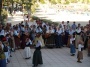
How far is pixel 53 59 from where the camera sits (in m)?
15.5

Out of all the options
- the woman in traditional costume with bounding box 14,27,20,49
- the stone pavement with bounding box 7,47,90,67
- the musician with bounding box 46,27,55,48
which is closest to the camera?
the stone pavement with bounding box 7,47,90,67

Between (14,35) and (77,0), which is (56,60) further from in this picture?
(77,0)

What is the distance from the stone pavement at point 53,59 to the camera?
14.3 metres

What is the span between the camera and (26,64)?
47.0 feet

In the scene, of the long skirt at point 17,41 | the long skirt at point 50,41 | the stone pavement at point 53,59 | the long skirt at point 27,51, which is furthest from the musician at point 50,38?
the long skirt at point 27,51

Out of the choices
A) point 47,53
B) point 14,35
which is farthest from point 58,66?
point 14,35

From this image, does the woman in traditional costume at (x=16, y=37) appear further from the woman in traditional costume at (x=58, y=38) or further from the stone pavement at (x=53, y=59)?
the woman in traditional costume at (x=58, y=38)

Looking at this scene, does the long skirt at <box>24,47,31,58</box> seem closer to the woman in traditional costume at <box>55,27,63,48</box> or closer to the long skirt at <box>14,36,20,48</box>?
the long skirt at <box>14,36,20,48</box>

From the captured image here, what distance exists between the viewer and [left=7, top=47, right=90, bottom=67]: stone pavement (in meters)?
14.3

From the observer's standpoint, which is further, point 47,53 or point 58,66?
point 47,53

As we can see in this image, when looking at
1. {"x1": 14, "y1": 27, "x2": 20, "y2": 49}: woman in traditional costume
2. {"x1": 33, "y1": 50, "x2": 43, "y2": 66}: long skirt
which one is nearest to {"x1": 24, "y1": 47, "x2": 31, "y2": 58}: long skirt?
{"x1": 33, "y1": 50, "x2": 43, "y2": 66}: long skirt

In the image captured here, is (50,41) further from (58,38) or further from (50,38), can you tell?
(58,38)

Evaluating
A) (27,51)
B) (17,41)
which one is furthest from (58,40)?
(27,51)

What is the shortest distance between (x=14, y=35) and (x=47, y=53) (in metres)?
2.59
